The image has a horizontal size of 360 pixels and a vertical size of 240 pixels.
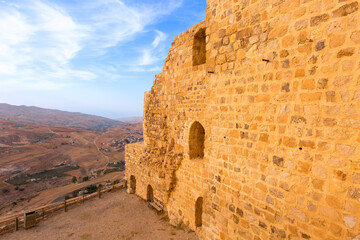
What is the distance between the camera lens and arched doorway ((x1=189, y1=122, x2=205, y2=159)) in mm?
7445

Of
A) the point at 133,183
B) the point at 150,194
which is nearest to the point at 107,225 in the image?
the point at 150,194

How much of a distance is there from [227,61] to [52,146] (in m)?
38.9

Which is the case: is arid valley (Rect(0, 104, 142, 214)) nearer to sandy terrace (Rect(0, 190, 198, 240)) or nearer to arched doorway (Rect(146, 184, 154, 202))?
sandy terrace (Rect(0, 190, 198, 240))

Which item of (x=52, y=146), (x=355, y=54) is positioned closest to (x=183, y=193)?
(x=355, y=54)

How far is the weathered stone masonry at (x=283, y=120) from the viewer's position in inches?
72.2

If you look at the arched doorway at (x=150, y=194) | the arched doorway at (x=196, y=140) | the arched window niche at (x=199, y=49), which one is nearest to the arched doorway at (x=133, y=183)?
the arched doorway at (x=150, y=194)

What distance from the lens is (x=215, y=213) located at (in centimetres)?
330

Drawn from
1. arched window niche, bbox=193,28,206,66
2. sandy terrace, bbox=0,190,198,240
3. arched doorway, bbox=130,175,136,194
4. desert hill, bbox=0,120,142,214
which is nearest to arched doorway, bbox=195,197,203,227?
sandy terrace, bbox=0,190,198,240

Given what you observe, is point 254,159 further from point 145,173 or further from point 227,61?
point 145,173

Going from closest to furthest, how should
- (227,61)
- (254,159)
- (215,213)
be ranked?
→ (254,159) < (227,61) < (215,213)

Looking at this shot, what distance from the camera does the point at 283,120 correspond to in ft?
7.53

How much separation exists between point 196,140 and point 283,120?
5.36 meters

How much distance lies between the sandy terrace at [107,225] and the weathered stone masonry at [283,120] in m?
5.36

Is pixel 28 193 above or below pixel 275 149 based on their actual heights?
below
